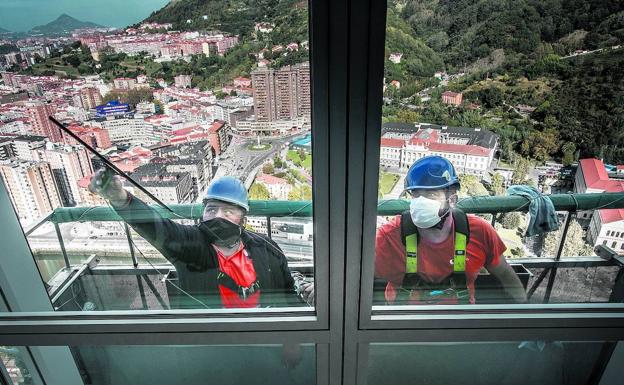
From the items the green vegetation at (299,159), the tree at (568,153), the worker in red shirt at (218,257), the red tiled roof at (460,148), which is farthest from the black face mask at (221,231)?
the tree at (568,153)

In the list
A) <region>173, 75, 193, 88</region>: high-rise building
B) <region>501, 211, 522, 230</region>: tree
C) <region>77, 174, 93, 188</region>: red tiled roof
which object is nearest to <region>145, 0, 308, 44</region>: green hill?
<region>173, 75, 193, 88</region>: high-rise building

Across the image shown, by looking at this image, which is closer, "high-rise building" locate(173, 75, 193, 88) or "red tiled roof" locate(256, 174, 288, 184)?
"high-rise building" locate(173, 75, 193, 88)

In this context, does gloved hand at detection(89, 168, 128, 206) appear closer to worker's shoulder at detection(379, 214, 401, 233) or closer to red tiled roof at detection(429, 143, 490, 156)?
worker's shoulder at detection(379, 214, 401, 233)

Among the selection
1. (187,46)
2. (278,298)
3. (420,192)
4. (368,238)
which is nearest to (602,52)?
(420,192)

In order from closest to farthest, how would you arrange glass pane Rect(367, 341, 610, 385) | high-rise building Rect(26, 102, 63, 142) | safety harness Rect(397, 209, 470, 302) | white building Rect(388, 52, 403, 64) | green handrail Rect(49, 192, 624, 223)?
white building Rect(388, 52, 403, 64)
high-rise building Rect(26, 102, 63, 142)
green handrail Rect(49, 192, 624, 223)
safety harness Rect(397, 209, 470, 302)
glass pane Rect(367, 341, 610, 385)

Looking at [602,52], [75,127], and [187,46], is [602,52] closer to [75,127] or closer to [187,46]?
[187,46]

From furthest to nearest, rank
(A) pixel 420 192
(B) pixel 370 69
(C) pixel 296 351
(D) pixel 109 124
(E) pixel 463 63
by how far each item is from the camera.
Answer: (C) pixel 296 351
(A) pixel 420 192
(D) pixel 109 124
(E) pixel 463 63
(B) pixel 370 69
